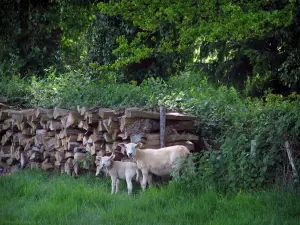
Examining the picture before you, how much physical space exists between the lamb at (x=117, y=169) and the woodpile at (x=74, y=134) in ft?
1.72

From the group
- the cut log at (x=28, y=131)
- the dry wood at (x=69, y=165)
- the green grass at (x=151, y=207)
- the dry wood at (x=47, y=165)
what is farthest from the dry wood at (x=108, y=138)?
the cut log at (x=28, y=131)

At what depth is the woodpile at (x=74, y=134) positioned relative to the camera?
445 inches

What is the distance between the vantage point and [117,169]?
11055mm

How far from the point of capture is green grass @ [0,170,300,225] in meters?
8.11

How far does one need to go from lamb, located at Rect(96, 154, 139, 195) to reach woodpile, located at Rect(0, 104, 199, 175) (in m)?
0.52

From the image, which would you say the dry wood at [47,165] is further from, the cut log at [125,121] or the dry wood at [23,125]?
the cut log at [125,121]

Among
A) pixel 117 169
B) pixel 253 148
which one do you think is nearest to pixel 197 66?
pixel 117 169

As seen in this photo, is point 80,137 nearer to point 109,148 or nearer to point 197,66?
point 109,148

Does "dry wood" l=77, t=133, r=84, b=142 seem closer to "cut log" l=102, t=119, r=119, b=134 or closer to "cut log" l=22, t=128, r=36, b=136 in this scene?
"cut log" l=102, t=119, r=119, b=134

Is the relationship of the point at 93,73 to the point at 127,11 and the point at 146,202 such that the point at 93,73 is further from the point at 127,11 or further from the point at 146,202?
the point at 146,202

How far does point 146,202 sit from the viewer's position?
9.09 m

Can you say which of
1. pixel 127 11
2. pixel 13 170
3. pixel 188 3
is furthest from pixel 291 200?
pixel 13 170

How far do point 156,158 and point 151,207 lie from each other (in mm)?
1837

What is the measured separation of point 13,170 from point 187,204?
723cm
